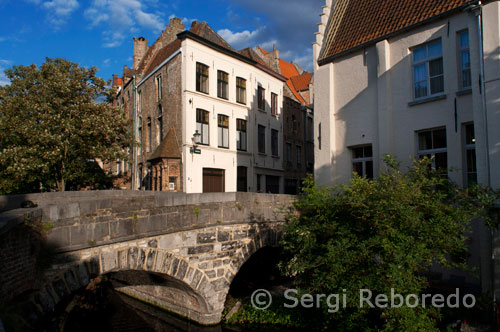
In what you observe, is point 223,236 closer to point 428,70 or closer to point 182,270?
point 182,270

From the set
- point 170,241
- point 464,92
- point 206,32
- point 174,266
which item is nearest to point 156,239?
point 170,241

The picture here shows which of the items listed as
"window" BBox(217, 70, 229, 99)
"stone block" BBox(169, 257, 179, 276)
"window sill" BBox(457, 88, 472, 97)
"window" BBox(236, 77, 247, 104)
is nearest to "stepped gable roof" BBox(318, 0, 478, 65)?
"window sill" BBox(457, 88, 472, 97)

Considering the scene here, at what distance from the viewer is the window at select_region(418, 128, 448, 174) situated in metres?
10.3

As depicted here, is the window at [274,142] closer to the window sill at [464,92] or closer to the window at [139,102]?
the window at [139,102]

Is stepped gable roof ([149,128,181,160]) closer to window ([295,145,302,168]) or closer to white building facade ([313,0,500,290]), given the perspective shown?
white building facade ([313,0,500,290])

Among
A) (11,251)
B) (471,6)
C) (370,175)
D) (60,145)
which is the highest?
(471,6)

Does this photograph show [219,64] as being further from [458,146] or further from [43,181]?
[458,146]

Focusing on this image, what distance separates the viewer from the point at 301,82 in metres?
33.6

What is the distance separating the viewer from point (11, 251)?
5359 mm

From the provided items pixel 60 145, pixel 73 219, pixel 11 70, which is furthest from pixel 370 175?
pixel 11 70

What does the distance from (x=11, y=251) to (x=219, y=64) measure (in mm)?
17731

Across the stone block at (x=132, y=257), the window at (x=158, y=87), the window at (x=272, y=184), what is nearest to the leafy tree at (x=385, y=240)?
the stone block at (x=132, y=257)

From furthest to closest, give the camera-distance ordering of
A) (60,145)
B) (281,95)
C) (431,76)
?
(281,95)
(60,145)
(431,76)

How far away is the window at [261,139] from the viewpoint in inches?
970
